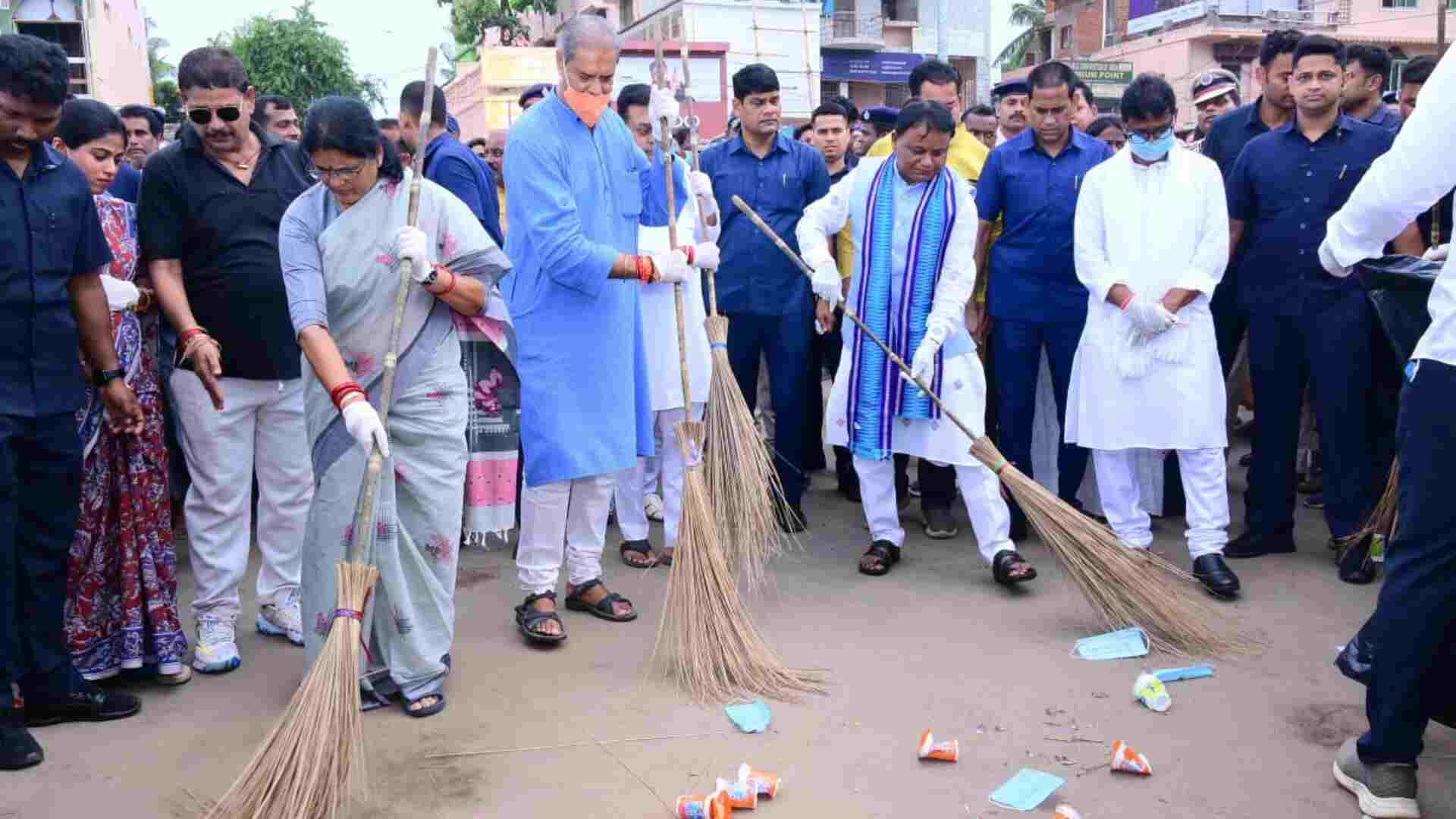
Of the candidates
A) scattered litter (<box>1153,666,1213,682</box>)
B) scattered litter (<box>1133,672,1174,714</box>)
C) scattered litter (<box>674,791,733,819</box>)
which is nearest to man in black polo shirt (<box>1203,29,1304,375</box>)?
scattered litter (<box>1153,666,1213,682</box>)

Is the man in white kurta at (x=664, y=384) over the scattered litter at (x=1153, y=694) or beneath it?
over

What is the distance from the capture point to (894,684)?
11.5 feet

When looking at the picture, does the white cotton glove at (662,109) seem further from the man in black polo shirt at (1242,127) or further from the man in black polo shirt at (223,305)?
the man in black polo shirt at (1242,127)

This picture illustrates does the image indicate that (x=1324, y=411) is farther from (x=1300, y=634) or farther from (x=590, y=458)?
(x=590, y=458)

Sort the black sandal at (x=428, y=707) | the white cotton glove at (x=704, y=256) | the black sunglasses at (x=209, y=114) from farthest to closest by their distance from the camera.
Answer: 1. the white cotton glove at (x=704, y=256)
2. the black sunglasses at (x=209, y=114)
3. the black sandal at (x=428, y=707)

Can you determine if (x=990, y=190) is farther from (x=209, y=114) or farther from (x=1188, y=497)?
(x=209, y=114)

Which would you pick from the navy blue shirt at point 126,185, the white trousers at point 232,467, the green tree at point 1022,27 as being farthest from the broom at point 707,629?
the green tree at point 1022,27

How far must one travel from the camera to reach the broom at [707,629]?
3467 millimetres

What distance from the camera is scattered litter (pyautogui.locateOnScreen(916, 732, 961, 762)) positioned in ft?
9.75

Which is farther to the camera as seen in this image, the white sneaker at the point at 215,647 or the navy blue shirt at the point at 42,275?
the white sneaker at the point at 215,647

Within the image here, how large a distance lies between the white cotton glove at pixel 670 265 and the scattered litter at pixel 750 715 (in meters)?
1.33

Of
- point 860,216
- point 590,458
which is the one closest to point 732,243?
point 860,216

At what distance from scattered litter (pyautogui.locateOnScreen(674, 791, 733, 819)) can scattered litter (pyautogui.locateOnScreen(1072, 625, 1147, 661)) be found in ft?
4.85

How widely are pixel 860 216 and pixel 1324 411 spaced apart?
6.25 ft
